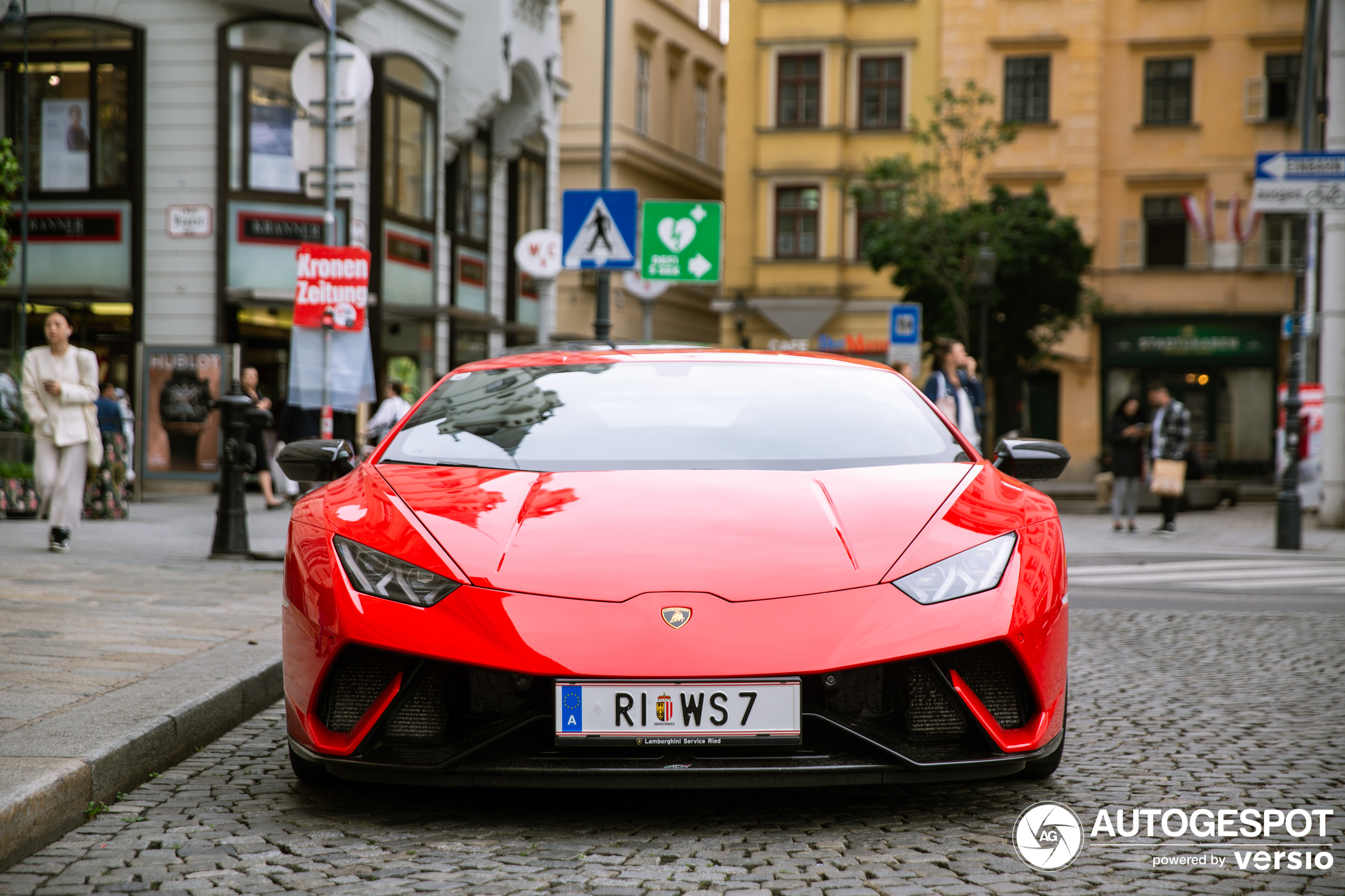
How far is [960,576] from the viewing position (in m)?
3.53

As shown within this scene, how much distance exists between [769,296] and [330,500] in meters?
34.6

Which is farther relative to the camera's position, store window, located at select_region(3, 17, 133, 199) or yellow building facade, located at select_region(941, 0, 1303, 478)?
yellow building facade, located at select_region(941, 0, 1303, 478)

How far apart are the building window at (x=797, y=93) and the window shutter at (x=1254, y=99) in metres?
10.8

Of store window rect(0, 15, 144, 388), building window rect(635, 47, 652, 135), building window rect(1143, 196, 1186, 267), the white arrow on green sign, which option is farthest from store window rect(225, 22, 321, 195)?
building window rect(1143, 196, 1186, 267)

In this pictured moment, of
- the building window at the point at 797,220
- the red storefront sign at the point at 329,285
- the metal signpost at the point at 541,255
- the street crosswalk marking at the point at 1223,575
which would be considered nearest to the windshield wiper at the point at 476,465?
the red storefront sign at the point at 329,285

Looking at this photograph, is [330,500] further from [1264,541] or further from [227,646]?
[1264,541]

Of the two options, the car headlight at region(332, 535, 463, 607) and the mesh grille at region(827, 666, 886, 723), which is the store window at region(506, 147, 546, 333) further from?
the mesh grille at region(827, 666, 886, 723)

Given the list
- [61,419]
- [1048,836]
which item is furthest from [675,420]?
[61,419]

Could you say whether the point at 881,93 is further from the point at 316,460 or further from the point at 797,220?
the point at 316,460

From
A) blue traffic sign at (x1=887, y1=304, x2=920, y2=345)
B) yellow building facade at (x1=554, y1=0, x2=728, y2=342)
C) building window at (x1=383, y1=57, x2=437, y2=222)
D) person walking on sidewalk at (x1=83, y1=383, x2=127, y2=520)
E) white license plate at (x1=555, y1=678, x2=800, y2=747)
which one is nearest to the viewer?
white license plate at (x1=555, y1=678, x2=800, y2=747)

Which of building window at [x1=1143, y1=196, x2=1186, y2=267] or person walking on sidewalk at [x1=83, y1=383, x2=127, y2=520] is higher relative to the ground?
building window at [x1=1143, y1=196, x2=1186, y2=267]

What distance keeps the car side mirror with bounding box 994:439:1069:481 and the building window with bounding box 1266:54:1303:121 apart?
34623mm

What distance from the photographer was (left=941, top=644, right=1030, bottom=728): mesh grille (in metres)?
3.43

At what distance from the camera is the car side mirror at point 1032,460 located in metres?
4.86
